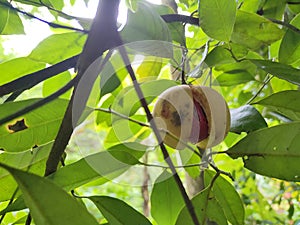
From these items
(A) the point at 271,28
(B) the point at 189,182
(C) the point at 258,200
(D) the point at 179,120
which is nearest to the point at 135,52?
(D) the point at 179,120

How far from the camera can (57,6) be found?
0.46 m

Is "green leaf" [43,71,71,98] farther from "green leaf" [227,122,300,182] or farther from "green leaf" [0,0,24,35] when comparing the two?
"green leaf" [227,122,300,182]

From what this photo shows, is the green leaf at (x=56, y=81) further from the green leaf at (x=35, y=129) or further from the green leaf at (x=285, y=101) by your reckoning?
the green leaf at (x=285, y=101)

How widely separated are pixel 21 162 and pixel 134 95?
0.45 ft

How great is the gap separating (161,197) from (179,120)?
0.35 feet

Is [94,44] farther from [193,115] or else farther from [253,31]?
[253,31]

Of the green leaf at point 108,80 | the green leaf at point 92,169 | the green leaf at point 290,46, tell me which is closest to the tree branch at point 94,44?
the green leaf at point 92,169

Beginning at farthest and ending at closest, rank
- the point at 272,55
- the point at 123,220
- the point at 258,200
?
1. the point at 258,200
2. the point at 272,55
3. the point at 123,220

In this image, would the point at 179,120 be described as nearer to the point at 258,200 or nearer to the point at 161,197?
the point at 161,197

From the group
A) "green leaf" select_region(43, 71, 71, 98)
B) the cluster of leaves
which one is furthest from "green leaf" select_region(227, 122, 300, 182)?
"green leaf" select_region(43, 71, 71, 98)

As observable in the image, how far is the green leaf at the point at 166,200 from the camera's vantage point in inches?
16.8

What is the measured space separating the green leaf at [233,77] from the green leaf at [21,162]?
0.27 m

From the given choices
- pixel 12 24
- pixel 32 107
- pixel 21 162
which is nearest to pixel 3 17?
pixel 12 24

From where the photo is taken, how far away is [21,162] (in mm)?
399
